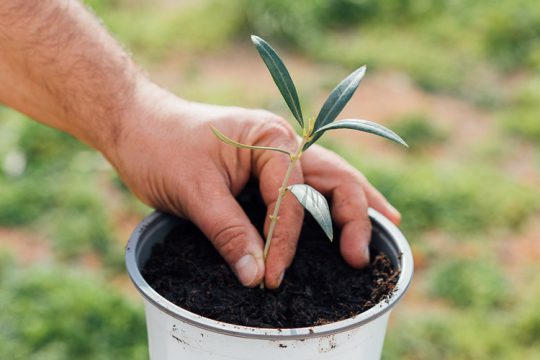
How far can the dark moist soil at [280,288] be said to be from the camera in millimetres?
1534

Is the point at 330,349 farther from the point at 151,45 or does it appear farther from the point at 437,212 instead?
the point at 151,45

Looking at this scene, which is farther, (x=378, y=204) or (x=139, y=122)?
(x=378, y=204)

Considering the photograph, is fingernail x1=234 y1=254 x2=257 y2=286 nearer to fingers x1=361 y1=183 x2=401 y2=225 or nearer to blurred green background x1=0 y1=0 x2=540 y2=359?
fingers x1=361 y1=183 x2=401 y2=225

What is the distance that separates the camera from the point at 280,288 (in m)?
1.65

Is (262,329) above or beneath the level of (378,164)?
above

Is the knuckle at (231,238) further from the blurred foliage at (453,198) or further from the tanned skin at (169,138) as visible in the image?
the blurred foliage at (453,198)

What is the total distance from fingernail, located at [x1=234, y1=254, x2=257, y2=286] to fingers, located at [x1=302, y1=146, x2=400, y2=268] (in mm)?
234

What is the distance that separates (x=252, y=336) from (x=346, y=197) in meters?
0.56

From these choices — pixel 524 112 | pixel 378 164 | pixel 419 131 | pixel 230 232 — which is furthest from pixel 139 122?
pixel 524 112

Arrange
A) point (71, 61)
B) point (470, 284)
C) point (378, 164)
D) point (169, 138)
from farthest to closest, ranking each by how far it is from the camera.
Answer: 1. point (378, 164)
2. point (470, 284)
3. point (71, 61)
4. point (169, 138)

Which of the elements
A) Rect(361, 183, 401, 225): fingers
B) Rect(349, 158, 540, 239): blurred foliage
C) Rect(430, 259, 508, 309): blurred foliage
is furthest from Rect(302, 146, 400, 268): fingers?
Rect(349, 158, 540, 239): blurred foliage

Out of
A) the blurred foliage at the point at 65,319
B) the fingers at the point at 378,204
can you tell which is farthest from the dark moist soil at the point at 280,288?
the blurred foliage at the point at 65,319

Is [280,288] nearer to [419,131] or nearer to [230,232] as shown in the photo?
[230,232]

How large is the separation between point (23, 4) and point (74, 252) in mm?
1530
